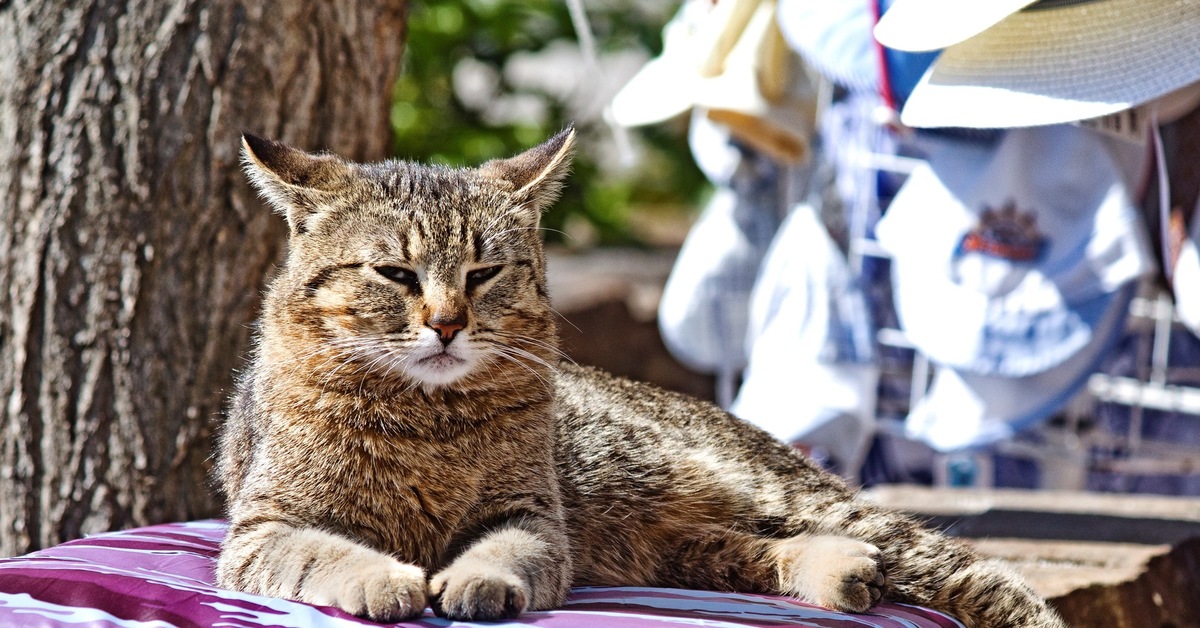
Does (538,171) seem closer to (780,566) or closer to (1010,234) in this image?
(780,566)

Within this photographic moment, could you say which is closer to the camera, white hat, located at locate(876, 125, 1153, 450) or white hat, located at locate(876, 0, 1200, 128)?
white hat, located at locate(876, 0, 1200, 128)

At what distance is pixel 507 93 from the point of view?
7.48 meters

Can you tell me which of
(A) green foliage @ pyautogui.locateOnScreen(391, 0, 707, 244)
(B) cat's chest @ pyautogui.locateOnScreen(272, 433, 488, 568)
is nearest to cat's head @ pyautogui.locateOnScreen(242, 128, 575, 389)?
(B) cat's chest @ pyautogui.locateOnScreen(272, 433, 488, 568)

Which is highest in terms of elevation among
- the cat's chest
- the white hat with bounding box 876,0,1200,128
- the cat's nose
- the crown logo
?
the white hat with bounding box 876,0,1200,128

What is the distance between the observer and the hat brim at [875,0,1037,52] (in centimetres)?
228

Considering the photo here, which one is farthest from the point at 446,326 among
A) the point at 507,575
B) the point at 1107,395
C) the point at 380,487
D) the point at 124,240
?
the point at 1107,395

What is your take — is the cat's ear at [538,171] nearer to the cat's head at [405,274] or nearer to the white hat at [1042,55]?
the cat's head at [405,274]

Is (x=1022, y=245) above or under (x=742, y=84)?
under

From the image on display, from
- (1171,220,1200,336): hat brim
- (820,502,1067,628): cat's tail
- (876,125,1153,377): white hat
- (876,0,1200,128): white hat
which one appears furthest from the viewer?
(876,125,1153,377): white hat

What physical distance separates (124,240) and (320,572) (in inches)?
52.5

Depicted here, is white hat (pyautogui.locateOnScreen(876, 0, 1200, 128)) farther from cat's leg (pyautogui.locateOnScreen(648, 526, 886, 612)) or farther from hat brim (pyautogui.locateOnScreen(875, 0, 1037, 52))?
cat's leg (pyautogui.locateOnScreen(648, 526, 886, 612))

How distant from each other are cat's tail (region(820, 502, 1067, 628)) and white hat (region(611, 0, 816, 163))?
1561mm

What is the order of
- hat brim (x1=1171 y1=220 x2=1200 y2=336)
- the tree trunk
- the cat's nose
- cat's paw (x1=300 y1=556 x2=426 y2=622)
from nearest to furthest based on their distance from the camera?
cat's paw (x1=300 y1=556 x2=426 y2=622) < the cat's nose < hat brim (x1=1171 y1=220 x2=1200 y2=336) < the tree trunk

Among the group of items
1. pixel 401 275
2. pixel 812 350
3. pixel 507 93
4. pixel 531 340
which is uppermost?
pixel 507 93
